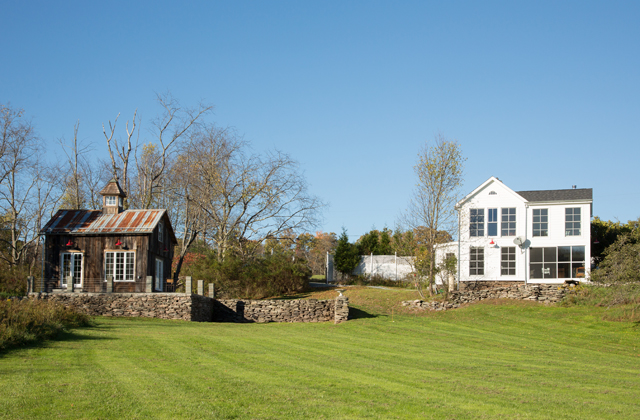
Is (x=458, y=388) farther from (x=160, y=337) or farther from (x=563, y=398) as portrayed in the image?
(x=160, y=337)

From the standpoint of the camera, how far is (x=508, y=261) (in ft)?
96.1

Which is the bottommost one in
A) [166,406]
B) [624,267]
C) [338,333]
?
[338,333]

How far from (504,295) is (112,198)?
20.9 meters

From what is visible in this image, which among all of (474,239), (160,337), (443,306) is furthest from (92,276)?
(474,239)

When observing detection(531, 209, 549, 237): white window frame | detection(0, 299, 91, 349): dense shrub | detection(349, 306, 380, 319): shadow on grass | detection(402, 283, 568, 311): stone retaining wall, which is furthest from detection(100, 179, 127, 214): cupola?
detection(531, 209, 549, 237): white window frame

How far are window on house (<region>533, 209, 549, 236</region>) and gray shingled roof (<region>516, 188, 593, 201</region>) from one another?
2.29ft

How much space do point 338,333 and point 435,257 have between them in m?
11.7

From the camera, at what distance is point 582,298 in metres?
25.2

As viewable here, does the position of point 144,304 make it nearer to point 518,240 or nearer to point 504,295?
point 504,295

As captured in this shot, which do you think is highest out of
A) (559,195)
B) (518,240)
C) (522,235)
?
(559,195)

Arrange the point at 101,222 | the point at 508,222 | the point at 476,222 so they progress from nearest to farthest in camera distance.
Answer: the point at 101,222 → the point at 508,222 → the point at 476,222

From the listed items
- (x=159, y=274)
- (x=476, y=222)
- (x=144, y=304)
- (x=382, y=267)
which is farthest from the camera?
(x=382, y=267)

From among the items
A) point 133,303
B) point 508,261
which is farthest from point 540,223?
point 133,303

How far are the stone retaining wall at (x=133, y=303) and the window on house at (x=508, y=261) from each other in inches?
630
